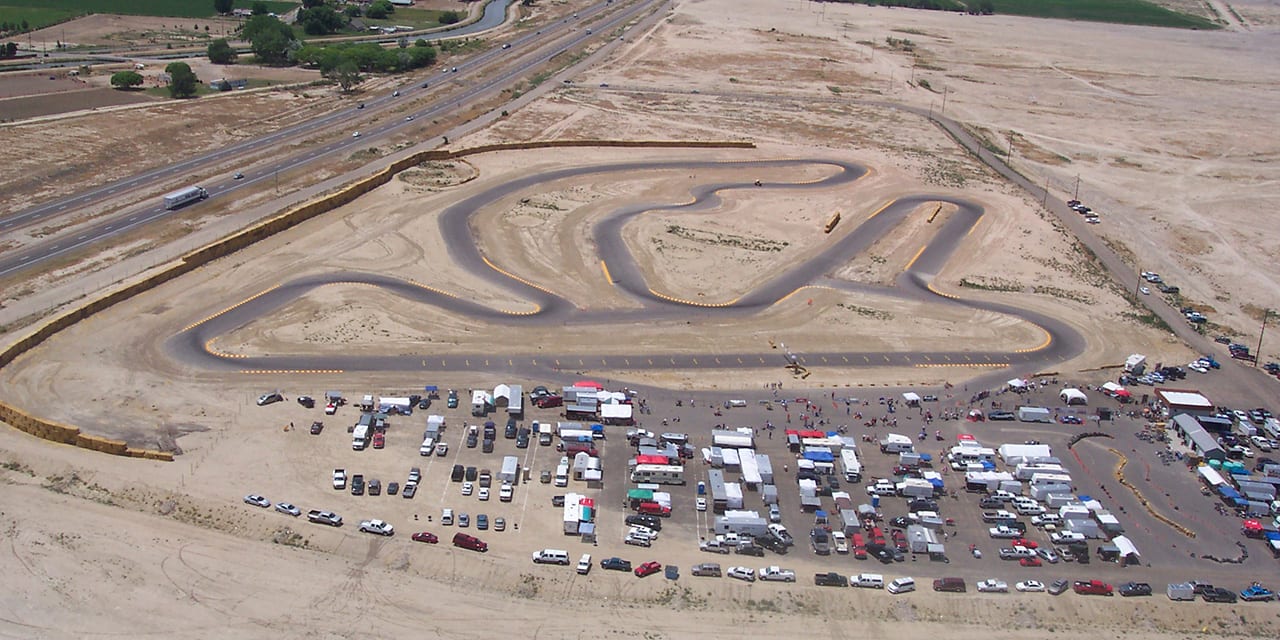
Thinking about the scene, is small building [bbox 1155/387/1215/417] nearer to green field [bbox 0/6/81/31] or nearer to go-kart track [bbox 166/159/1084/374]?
go-kart track [bbox 166/159/1084/374]

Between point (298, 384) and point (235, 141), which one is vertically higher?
point (235, 141)

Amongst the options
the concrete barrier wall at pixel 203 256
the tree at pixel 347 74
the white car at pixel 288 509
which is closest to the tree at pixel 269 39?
the tree at pixel 347 74

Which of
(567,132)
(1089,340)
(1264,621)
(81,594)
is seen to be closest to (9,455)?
(81,594)

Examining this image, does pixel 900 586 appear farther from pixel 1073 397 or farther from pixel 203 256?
pixel 203 256

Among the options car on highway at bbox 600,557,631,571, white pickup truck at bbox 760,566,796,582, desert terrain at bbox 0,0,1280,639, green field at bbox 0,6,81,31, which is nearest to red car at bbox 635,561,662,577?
car on highway at bbox 600,557,631,571

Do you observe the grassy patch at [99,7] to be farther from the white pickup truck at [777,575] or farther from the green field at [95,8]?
the white pickup truck at [777,575]

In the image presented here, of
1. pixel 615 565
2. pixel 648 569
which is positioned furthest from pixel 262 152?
pixel 648 569

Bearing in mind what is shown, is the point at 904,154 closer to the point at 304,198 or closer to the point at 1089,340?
the point at 1089,340
